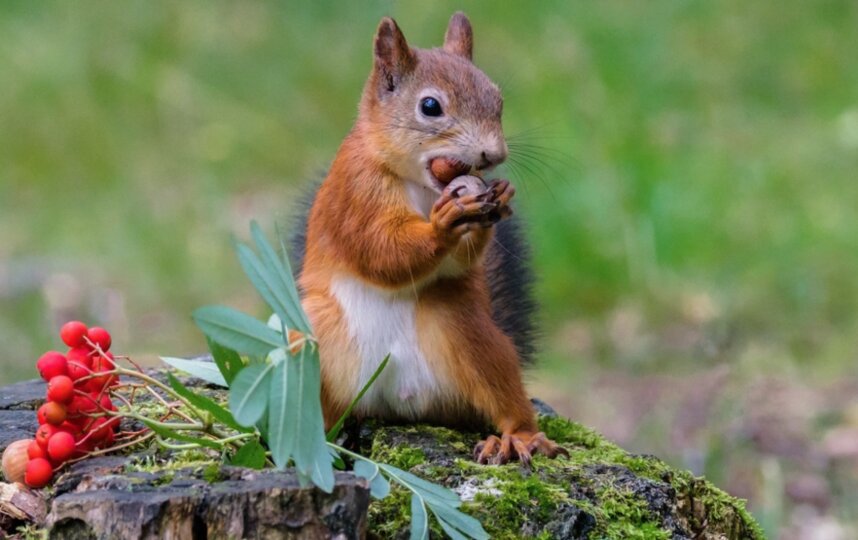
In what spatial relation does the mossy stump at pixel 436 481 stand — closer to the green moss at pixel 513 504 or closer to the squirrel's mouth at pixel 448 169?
the green moss at pixel 513 504

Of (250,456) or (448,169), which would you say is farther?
(448,169)

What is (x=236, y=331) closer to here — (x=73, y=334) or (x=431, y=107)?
(x=73, y=334)

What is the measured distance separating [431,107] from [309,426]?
2.38 ft

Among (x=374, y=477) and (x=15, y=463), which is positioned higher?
(x=374, y=477)

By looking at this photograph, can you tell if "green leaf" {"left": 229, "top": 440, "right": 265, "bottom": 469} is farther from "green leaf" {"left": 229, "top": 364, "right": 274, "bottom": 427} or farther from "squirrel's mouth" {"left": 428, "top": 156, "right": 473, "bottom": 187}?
"squirrel's mouth" {"left": 428, "top": 156, "right": 473, "bottom": 187}

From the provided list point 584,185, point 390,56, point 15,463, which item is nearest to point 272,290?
point 15,463

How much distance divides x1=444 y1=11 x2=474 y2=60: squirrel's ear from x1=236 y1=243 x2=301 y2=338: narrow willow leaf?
81 centimetres

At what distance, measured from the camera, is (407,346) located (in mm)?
1904

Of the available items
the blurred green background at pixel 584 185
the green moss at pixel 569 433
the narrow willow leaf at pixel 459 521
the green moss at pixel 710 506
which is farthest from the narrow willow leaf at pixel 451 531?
the blurred green background at pixel 584 185

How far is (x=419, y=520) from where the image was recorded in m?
1.49

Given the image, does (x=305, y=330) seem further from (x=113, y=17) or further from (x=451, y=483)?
(x=113, y=17)

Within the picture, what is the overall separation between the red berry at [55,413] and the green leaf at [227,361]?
20 cm

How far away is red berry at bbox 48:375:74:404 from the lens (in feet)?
5.03

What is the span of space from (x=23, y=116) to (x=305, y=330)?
12.3ft
